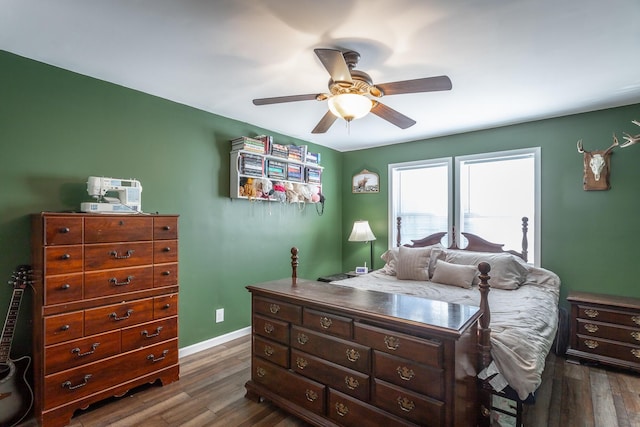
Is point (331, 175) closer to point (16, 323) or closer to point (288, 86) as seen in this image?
point (288, 86)

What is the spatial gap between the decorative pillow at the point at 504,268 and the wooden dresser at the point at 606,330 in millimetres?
445

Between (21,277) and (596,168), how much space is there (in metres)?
4.86

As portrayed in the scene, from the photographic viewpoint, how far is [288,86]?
260 cm

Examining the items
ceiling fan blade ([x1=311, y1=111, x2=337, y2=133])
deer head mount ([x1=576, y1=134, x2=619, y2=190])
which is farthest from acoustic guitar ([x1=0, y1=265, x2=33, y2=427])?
deer head mount ([x1=576, y1=134, x2=619, y2=190])

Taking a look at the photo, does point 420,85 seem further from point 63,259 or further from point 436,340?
point 63,259

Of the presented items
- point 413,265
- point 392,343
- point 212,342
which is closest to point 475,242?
point 413,265

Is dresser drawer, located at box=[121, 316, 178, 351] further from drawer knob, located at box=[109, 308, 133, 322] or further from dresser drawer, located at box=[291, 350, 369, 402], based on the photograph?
dresser drawer, located at box=[291, 350, 369, 402]

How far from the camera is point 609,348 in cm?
273

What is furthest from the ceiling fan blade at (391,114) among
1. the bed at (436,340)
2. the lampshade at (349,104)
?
the bed at (436,340)

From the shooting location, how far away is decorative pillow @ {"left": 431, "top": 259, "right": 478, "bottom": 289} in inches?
123

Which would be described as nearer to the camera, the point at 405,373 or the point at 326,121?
the point at 405,373

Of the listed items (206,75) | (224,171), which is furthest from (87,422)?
(206,75)

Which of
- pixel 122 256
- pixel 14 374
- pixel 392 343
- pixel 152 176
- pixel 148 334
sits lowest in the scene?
pixel 14 374

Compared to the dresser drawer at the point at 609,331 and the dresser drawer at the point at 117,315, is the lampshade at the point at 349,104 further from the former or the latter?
the dresser drawer at the point at 609,331
